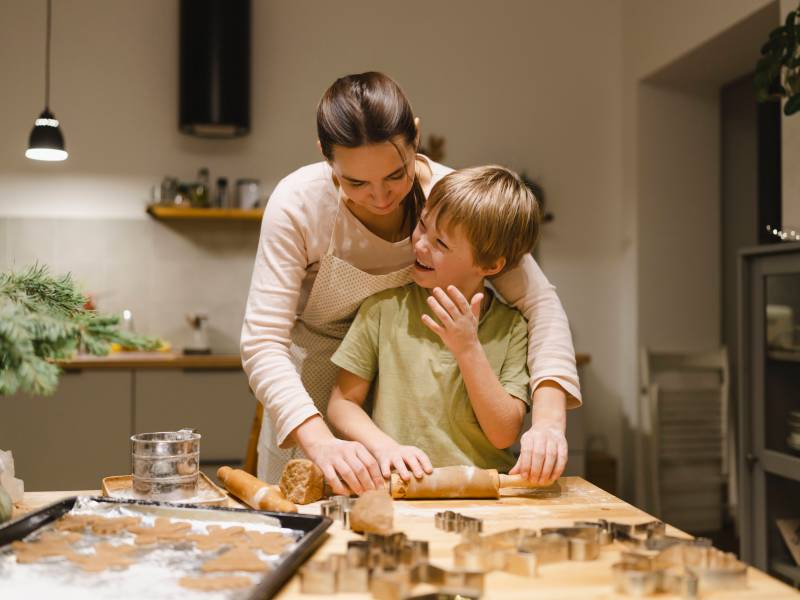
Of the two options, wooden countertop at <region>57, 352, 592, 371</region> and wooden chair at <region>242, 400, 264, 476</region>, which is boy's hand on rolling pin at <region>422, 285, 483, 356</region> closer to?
wooden chair at <region>242, 400, 264, 476</region>

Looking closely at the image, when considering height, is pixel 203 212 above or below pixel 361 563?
above

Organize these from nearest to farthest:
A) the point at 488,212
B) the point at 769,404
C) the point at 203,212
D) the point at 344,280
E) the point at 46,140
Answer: the point at 488,212 → the point at 344,280 → the point at 769,404 → the point at 46,140 → the point at 203,212

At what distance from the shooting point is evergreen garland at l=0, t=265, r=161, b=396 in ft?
2.74

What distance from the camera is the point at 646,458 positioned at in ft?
12.7

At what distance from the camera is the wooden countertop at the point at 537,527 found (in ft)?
2.54

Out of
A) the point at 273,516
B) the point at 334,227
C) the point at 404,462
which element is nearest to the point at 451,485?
the point at 404,462

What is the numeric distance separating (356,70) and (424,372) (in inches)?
113

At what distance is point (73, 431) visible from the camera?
3287 millimetres

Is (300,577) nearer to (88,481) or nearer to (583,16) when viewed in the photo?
(88,481)

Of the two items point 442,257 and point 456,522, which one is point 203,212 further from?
point 456,522

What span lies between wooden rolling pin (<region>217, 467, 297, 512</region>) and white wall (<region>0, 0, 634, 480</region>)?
275 centimetres

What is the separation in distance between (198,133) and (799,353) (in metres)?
2.69

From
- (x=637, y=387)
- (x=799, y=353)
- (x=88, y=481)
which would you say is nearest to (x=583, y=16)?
(x=637, y=387)

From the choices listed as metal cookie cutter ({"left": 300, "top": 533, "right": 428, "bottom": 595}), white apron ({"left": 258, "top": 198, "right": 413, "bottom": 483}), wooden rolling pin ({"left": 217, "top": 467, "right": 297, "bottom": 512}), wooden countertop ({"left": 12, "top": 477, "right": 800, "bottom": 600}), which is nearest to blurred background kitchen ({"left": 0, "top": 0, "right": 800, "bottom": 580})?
white apron ({"left": 258, "top": 198, "right": 413, "bottom": 483})
